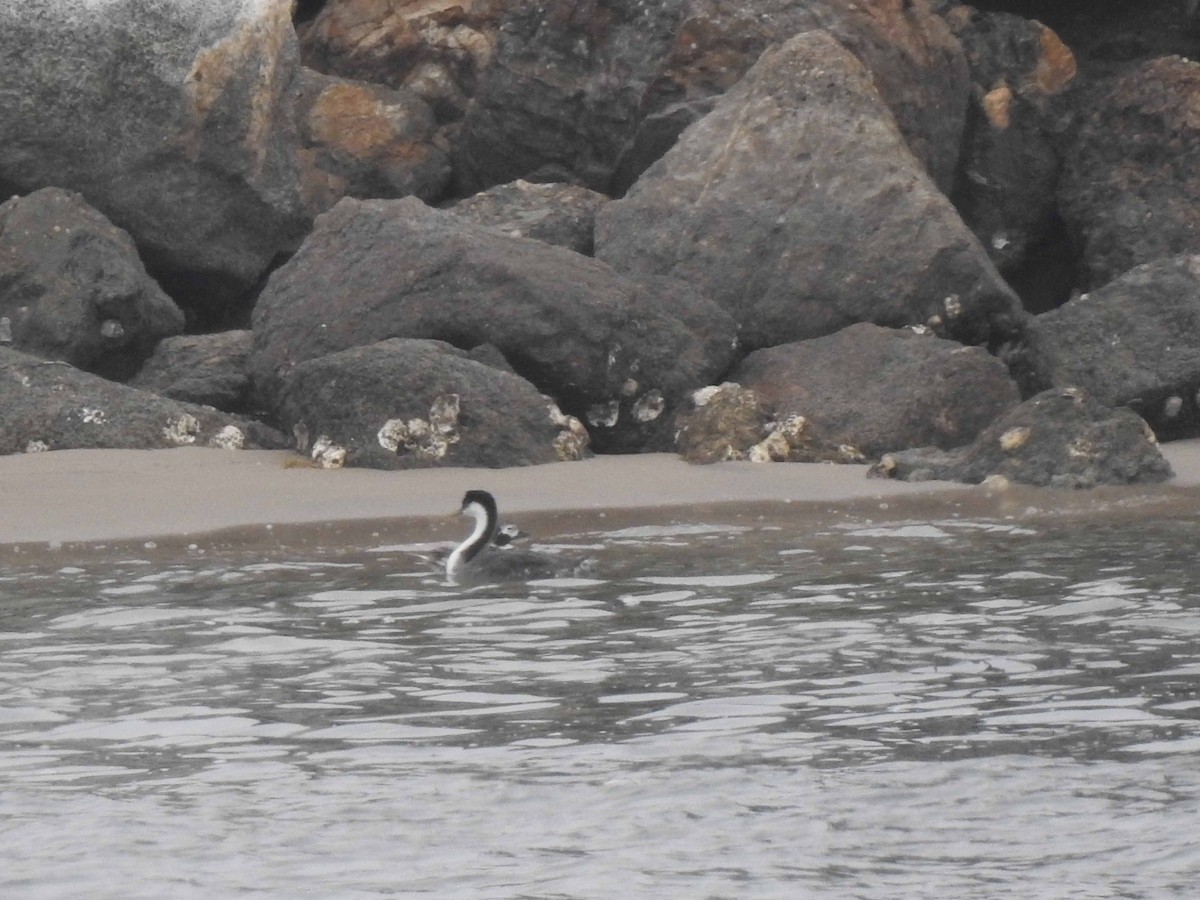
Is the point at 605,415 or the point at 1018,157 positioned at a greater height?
the point at 1018,157

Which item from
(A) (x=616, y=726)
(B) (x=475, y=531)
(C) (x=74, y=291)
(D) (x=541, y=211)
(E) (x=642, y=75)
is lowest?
(A) (x=616, y=726)

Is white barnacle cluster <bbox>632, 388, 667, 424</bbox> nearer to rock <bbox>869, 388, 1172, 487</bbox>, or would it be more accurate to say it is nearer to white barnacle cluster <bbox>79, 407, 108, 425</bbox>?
rock <bbox>869, 388, 1172, 487</bbox>

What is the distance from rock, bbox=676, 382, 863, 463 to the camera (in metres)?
12.7

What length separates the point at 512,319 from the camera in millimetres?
13188

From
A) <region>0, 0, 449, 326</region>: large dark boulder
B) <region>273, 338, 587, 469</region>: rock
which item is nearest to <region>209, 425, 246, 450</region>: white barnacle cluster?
<region>273, 338, 587, 469</region>: rock

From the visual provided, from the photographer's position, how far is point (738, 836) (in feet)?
18.4

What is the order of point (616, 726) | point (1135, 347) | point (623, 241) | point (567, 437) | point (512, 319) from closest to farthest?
point (616, 726) → point (567, 437) → point (512, 319) → point (1135, 347) → point (623, 241)

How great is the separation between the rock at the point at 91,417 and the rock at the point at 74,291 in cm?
96

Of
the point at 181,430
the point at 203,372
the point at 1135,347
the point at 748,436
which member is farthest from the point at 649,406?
the point at 1135,347

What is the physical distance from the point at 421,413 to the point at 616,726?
5.89 metres

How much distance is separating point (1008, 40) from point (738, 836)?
44.0 ft

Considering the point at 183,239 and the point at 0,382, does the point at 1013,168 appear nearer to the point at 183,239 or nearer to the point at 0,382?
the point at 183,239

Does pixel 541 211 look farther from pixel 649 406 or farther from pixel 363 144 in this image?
pixel 363 144

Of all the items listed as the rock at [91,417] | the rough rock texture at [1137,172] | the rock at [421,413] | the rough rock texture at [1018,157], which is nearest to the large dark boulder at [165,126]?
the rock at [91,417]
